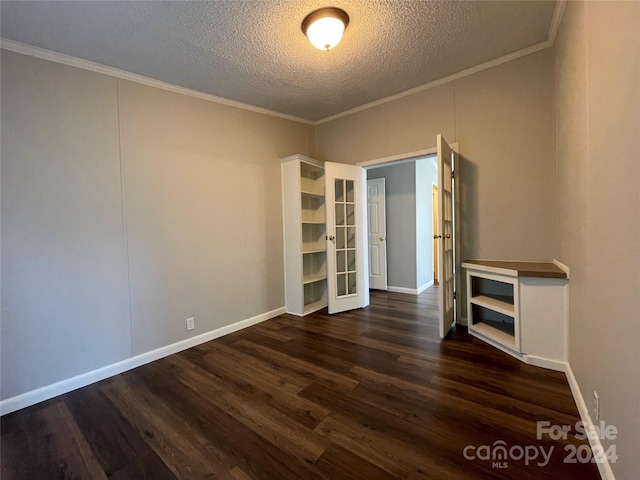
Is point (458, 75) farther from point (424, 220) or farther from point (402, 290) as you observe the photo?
point (402, 290)

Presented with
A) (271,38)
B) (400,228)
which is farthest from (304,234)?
(271,38)

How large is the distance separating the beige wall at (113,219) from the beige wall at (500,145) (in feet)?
7.16

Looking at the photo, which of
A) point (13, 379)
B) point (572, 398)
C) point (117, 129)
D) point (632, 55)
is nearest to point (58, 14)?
point (117, 129)

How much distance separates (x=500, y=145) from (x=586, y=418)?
228 cm

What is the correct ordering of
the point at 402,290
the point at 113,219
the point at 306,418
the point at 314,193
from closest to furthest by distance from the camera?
the point at 306,418
the point at 113,219
the point at 314,193
the point at 402,290

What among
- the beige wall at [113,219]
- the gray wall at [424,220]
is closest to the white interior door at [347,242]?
the beige wall at [113,219]

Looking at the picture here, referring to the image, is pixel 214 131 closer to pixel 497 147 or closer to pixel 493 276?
pixel 497 147

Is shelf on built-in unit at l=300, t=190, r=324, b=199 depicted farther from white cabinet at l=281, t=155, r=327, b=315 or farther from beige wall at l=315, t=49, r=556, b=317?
beige wall at l=315, t=49, r=556, b=317

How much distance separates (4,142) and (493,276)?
155 inches

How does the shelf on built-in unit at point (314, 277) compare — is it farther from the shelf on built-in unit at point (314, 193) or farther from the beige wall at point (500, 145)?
the beige wall at point (500, 145)

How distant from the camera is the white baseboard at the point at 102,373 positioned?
1887 millimetres

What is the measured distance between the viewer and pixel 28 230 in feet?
6.39

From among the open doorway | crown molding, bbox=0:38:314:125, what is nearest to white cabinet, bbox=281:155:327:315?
crown molding, bbox=0:38:314:125

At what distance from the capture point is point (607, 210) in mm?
1154
